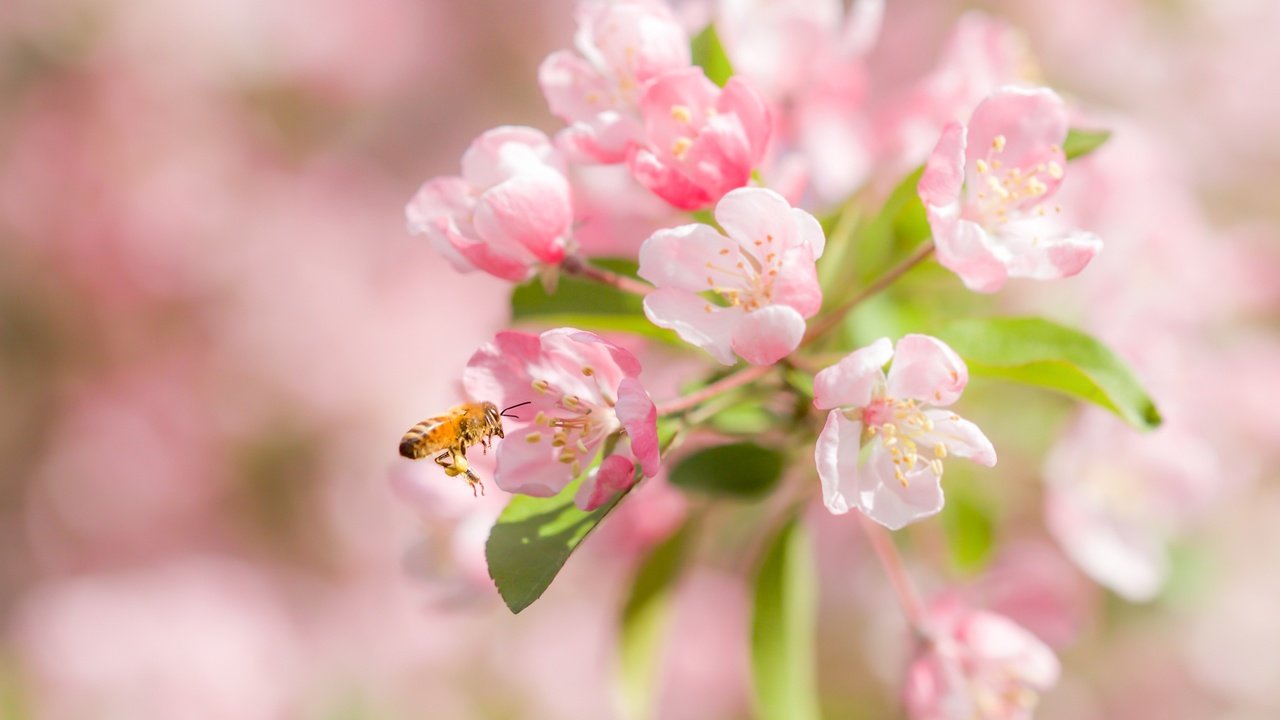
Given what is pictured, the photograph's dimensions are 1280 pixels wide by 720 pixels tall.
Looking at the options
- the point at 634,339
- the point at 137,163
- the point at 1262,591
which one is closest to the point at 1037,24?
the point at 1262,591

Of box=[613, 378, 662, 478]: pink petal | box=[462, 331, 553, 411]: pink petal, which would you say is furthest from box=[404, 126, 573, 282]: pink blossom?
box=[613, 378, 662, 478]: pink petal

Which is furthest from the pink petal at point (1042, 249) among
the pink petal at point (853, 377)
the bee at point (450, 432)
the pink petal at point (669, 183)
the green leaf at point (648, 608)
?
the green leaf at point (648, 608)

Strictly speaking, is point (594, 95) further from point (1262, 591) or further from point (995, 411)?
point (1262, 591)

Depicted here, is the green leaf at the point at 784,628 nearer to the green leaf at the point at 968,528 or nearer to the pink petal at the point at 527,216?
the green leaf at the point at 968,528

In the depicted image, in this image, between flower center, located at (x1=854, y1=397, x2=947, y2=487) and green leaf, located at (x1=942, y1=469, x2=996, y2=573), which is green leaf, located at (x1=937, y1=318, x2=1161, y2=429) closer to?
flower center, located at (x1=854, y1=397, x2=947, y2=487)

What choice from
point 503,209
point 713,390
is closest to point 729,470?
point 713,390

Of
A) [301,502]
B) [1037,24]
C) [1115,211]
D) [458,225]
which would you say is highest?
[458,225]
